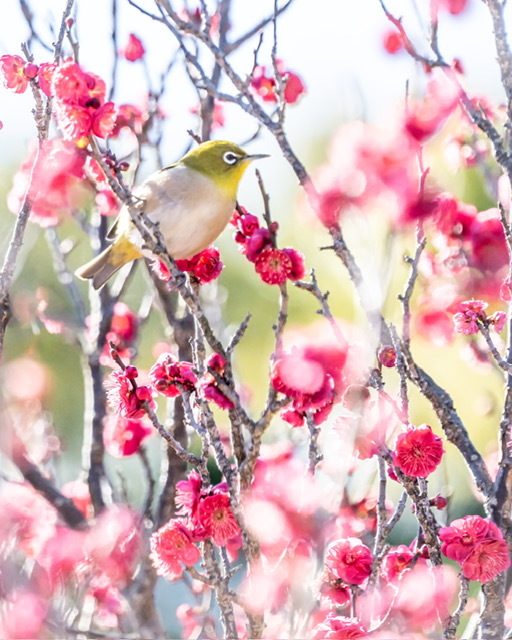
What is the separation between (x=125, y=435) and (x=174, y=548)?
30.7 inches

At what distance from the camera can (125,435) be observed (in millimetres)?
2170

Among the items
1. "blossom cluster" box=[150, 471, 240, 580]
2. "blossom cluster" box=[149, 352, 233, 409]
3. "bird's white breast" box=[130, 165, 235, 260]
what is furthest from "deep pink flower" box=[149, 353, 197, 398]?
"bird's white breast" box=[130, 165, 235, 260]

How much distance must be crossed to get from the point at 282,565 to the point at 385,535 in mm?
329

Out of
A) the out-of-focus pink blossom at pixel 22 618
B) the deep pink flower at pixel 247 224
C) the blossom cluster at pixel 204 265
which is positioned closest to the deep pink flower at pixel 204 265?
the blossom cluster at pixel 204 265

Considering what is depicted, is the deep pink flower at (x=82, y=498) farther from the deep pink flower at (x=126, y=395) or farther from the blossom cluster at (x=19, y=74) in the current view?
the blossom cluster at (x=19, y=74)

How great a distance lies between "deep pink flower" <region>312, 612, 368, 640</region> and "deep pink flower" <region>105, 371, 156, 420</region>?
0.46 meters

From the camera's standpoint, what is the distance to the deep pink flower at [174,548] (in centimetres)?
140

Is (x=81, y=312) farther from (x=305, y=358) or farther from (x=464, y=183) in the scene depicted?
(x=464, y=183)

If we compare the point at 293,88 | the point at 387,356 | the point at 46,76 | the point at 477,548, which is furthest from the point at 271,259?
the point at 293,88

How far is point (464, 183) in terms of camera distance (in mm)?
5102

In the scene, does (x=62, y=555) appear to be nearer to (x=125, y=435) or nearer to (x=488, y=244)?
(x=125, y=435)

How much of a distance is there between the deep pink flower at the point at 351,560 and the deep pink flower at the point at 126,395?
391 millimetres

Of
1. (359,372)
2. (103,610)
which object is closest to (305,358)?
(359,372)

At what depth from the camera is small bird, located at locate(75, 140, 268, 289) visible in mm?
2510
